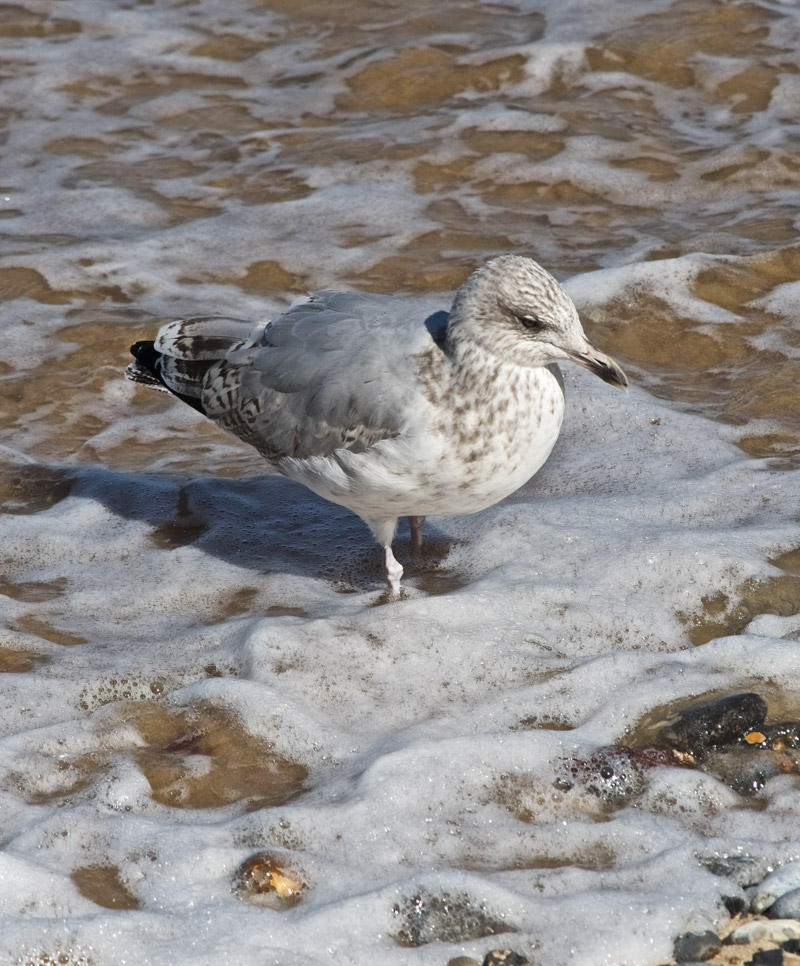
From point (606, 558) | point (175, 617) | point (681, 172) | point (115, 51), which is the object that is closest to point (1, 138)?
point (115, 51)

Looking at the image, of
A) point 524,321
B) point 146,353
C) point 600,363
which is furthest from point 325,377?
point 146,353

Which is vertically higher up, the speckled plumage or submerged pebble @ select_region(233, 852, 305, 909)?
the speckled plumage

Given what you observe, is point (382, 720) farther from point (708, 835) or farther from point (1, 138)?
point (1, 138)

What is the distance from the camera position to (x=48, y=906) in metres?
3.44

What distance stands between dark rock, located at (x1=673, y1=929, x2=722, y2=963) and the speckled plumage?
1737mm

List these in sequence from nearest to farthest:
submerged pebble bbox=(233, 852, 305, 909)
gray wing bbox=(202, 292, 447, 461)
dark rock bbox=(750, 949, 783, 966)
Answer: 1. dark rock bbox=(750, 949, 783, 966)
2. submerged pebble bbox=(233, 852, 305, 909)
3. gray wing bbox=(202, 292, 447, 461)

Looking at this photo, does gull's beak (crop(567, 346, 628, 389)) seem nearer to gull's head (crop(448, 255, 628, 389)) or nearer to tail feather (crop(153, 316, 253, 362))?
gull's head (crop(448, 255, 628, 389))

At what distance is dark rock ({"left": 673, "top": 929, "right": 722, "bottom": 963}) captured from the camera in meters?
3.23

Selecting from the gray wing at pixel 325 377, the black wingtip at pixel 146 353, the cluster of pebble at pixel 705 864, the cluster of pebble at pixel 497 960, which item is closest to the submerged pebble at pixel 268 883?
the cluster of pebble at pixel 705 864

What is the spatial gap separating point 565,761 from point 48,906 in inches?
61.0

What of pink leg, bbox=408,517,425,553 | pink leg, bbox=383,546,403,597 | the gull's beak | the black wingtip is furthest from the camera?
the black wingtip

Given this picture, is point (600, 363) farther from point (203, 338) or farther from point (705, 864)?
point (203, 338)

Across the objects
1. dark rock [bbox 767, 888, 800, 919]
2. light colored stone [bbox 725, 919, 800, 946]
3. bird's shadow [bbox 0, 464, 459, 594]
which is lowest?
bird's shadow [bbox 0, 464, 459, 594]

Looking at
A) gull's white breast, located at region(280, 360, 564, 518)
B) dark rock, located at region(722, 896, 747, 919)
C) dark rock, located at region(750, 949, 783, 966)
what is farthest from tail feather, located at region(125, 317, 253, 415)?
dark rock, located at region(750, 949, 783, 966)
